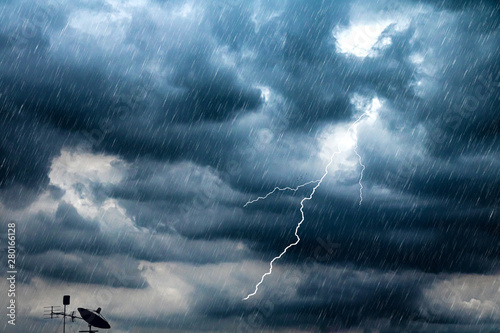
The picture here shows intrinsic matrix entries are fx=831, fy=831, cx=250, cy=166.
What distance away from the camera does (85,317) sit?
250ft

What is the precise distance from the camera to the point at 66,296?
251 feet

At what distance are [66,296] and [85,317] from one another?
265 centimetres
